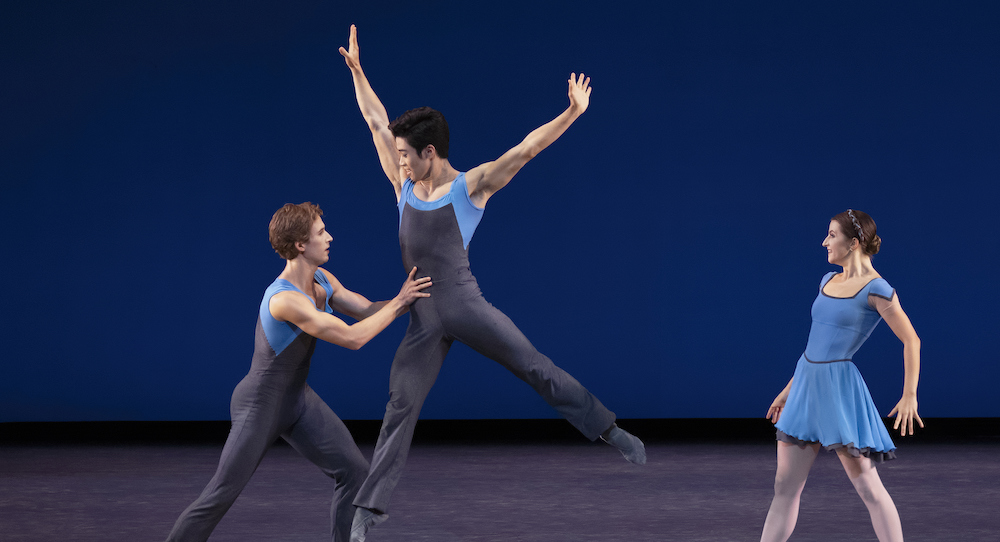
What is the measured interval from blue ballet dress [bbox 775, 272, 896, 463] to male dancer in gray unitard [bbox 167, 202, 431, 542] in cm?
126

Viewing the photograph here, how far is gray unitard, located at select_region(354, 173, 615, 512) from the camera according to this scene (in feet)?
9.12

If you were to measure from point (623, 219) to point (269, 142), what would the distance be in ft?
8.10

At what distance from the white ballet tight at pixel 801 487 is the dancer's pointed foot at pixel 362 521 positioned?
4.11 ft

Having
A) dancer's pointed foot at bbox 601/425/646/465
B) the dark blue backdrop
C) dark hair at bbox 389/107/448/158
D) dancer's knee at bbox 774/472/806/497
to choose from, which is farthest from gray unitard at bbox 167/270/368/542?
the dark blue backdrop

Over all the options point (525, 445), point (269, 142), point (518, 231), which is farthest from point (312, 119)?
point (525, 445)

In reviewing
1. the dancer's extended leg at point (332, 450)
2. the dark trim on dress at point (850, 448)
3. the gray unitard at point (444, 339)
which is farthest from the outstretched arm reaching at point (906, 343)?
the dancer's extended leg at point (332, 450)

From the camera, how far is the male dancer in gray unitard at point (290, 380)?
107 inches

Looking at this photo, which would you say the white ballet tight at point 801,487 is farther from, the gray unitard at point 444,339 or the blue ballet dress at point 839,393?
the gray unitard at point 444,339

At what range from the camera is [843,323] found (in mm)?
2965

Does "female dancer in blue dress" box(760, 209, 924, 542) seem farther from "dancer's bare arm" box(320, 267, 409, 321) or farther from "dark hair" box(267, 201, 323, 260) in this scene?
"dark hair" box(267, 201, 323, 260)

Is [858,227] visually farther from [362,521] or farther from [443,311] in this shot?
[362,521]

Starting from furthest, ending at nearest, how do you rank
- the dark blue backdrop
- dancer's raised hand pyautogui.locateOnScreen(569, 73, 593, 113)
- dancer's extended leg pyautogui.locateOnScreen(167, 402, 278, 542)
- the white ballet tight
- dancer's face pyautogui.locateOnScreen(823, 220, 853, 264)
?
1. the dark blue backdrop
2. dancer's face pyautogui.locateOnScreen(823, 220, 853, 264)
3. the white ballet tight
4. dancer's raised hand pyautogui.locateOnScreen(569, 73, 593, 113)
5. dancer's extended leg pyautogui.locateOnScreen(167, 402, 278, 542)

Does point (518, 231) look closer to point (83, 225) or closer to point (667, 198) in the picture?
point (667, 198)

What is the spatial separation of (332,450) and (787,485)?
144 cm
